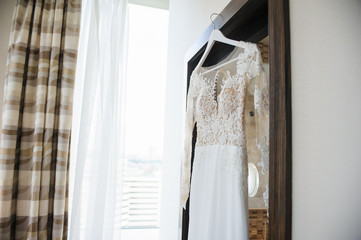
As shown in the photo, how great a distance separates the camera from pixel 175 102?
5.75 ft

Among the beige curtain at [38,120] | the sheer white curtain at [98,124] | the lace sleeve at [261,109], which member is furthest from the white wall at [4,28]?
the lace sleeve at [261,109]

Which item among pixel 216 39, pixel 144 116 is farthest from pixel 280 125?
pixel 144 116

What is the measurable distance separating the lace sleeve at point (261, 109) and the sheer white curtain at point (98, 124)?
1195 millimetres

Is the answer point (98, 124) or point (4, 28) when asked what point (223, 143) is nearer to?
point (98, 124)

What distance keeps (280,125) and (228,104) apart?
315 millimetres

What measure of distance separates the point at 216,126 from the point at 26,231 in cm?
142

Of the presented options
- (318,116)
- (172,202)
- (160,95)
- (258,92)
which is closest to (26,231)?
(172,202)

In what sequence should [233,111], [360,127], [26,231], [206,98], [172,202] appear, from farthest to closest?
[172,202]
[26,231]
[206,98]
[233,111]
[360,127]

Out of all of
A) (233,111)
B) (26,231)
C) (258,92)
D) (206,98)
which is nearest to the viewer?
(258,92)

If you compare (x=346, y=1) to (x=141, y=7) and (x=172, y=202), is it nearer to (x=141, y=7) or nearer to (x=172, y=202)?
(x=172, y=202)

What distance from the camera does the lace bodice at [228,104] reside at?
0.67 m

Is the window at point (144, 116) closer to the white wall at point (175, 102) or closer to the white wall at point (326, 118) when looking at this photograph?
the white wall at point (175, 102)

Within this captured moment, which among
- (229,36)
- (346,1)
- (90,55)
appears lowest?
(346,1)

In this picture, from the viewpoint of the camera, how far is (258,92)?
2.22 feet
